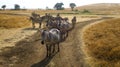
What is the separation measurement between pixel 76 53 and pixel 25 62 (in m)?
6.17

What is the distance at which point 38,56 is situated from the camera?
26.2 m

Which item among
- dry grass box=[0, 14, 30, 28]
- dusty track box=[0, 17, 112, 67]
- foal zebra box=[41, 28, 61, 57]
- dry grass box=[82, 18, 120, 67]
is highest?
foal zebra box=[41, 28, 61, 57]

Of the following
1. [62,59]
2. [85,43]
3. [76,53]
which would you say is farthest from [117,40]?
[62,59]

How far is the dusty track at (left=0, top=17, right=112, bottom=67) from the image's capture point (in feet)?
77.3

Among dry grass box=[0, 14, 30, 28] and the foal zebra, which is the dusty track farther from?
dry grass box=[0, 14, 30, 28]

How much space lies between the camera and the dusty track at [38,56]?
23562 mm

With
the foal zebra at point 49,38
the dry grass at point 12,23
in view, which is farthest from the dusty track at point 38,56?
the dry grass at point 12,23

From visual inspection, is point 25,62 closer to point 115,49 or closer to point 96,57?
point 96,57

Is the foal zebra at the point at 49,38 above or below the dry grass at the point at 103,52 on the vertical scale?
above

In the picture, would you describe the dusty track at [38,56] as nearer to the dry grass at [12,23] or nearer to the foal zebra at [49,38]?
the foal zebra at [49,38]

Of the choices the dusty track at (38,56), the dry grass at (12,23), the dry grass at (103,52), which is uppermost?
the dry grass at (103,52)

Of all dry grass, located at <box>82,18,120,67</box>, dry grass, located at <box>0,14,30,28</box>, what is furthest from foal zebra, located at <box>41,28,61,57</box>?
dry grass, located at <box>0,14,30,28</box>

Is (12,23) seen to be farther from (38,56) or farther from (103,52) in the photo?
(103,52)

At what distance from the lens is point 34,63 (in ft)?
78.0
